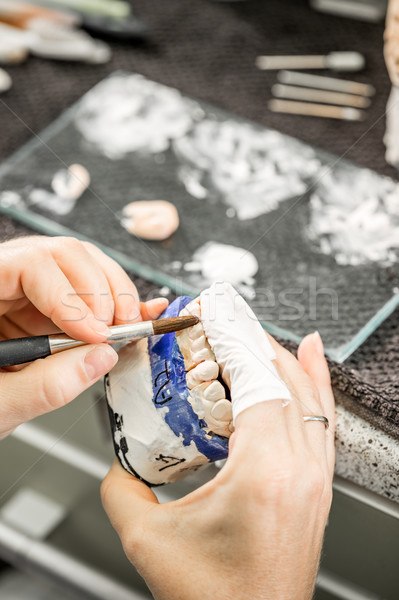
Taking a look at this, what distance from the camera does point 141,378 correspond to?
0.68 meters

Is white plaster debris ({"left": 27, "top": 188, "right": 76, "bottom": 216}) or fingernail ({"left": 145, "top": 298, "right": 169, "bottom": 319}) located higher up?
fingernail ({"left": 145, "top": 298, "right": 169, "bottom": 319})

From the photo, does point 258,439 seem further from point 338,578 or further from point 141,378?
point 338,578

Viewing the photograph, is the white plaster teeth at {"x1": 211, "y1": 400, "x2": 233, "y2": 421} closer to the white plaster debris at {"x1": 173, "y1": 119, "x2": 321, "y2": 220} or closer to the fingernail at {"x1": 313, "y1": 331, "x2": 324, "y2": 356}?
the fingernail at {"x1": 313, "y1": 331, "x2": 324, "y2": 356}

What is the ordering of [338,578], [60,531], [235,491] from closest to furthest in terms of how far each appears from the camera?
[235,491] → [338,578] → [60,531]

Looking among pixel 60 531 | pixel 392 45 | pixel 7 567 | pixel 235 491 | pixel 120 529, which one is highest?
pixel 392 45

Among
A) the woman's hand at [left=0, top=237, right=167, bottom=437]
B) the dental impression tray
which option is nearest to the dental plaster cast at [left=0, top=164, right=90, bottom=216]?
the woman's hand at [left=0, top=237, right=167, bottom=437]

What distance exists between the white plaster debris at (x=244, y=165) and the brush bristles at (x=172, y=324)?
0.36 meters

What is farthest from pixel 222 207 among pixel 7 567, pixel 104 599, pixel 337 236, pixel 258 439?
pixel 7 567

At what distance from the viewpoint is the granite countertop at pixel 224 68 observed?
1.12 meters

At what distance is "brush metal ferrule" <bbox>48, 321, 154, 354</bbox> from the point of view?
65 cm

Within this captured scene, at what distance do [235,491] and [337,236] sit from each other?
0.49 metres

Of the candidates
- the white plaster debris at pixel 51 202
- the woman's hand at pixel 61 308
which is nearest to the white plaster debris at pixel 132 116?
the white plaster debris at pixel 51 202

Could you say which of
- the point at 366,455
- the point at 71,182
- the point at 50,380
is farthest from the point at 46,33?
the point at 366,455

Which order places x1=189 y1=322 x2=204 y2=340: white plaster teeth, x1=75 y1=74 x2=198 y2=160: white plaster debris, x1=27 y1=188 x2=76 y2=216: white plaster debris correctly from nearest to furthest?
x1=189 y1=322 x2=204 y2=340: white plaster teeth, x1=27 y1=188 x2=76 y2=216: white plaster debris, x1=75 y1=74 x2=198 y2=160: white plaster debris
